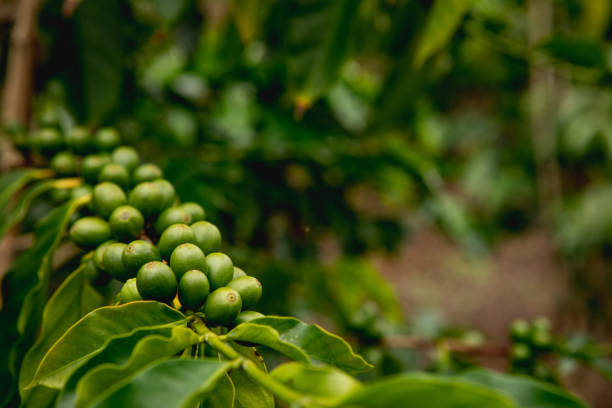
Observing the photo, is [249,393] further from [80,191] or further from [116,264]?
[80,191]

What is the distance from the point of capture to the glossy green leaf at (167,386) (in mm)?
401

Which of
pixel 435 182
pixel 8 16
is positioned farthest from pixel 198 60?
pixel 435 182

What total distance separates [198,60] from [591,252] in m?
4.17

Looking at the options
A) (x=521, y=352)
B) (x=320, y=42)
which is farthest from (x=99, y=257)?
(x=521, y=352)

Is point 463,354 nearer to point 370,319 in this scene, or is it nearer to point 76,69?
point 370,319

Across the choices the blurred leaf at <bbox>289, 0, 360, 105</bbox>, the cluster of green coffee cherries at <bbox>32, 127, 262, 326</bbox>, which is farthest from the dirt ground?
the cluster of green coffee cherries at <bbox>32, 127, 262, 326</bbox>

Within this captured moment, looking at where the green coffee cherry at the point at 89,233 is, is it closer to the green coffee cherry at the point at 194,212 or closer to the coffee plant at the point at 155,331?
the coffee plant at the point at 155,331

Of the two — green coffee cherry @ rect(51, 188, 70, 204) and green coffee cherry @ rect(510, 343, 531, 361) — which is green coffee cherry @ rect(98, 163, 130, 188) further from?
green coffee cherry @ rect(510, 343, 531, 361)

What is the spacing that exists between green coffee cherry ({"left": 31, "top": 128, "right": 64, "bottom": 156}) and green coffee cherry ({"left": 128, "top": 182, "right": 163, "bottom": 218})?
369 millimetres

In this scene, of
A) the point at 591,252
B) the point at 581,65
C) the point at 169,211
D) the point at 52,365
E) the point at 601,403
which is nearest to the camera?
the point at 52,365

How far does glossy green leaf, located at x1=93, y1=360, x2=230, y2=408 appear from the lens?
401 millimetres

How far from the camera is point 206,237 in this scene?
0.66 m

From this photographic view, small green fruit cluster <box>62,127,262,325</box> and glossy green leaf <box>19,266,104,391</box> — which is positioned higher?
small green fruit cluster <box>62,127,262,325</box>

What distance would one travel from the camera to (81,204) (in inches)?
32.2
